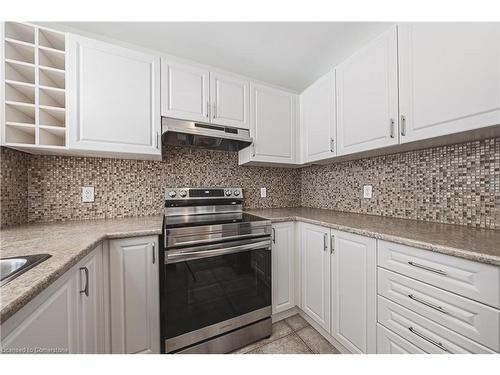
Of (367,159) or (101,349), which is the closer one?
(101,349)

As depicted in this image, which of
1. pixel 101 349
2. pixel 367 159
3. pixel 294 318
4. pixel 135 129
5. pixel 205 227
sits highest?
pixel 135 129

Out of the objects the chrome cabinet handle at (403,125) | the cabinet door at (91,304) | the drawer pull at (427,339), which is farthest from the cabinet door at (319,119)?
the cabinet door at (91,304)

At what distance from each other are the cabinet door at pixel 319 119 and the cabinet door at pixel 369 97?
0.08 metres

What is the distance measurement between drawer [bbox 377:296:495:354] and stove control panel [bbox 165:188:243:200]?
4.73ft

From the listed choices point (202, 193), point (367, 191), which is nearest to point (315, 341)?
point (367, 191)

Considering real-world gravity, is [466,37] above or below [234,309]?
above

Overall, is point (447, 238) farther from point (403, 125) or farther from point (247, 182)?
point (247, 182)

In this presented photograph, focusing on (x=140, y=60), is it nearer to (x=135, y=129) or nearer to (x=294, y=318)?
(x=135, y=129)

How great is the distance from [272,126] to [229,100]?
495 mm

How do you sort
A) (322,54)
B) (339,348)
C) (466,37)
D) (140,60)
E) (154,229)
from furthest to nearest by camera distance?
(322,54)
(140,60)
(339,348)
(154,229)
(466,37)

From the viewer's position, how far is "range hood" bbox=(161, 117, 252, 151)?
5.01 feet

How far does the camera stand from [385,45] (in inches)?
50.3

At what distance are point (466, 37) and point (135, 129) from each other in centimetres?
198
